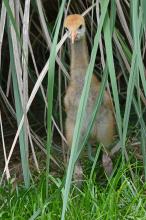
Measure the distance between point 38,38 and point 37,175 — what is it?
87cm

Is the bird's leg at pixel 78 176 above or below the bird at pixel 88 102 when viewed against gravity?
below

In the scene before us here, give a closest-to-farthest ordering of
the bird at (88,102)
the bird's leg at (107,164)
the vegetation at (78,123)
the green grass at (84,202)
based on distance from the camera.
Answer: the vegetation at (78,123) < the green grass at (84,202) < the bird at (88,102) < the bird's leg at (107,164)

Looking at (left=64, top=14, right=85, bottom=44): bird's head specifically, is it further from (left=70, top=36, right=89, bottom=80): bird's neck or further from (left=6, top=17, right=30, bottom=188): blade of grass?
(left=6, top=17, right=30, bottom=188): blade of grass

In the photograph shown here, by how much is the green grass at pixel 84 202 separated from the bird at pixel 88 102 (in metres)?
0.17

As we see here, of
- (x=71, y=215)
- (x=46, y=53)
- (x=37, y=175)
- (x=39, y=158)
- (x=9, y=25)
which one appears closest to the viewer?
Result: (x=71, y=215)

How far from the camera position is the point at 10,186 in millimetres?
2518

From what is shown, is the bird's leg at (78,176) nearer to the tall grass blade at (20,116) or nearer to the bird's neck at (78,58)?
the tall grass blade at (20,116)

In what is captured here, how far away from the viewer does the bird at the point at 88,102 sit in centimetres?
251

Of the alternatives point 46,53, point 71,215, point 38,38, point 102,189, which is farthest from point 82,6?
point 71,215

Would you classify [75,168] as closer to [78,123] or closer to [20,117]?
[20,117]

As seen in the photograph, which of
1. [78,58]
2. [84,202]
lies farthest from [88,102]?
[84,202]

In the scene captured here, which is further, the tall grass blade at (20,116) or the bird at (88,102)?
the bird at (88,102)

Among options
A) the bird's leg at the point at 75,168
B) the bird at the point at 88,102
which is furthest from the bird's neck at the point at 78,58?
the bird's leg at the point at 75,168

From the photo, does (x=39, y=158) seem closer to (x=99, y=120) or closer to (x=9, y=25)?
(x=99, y=120)
